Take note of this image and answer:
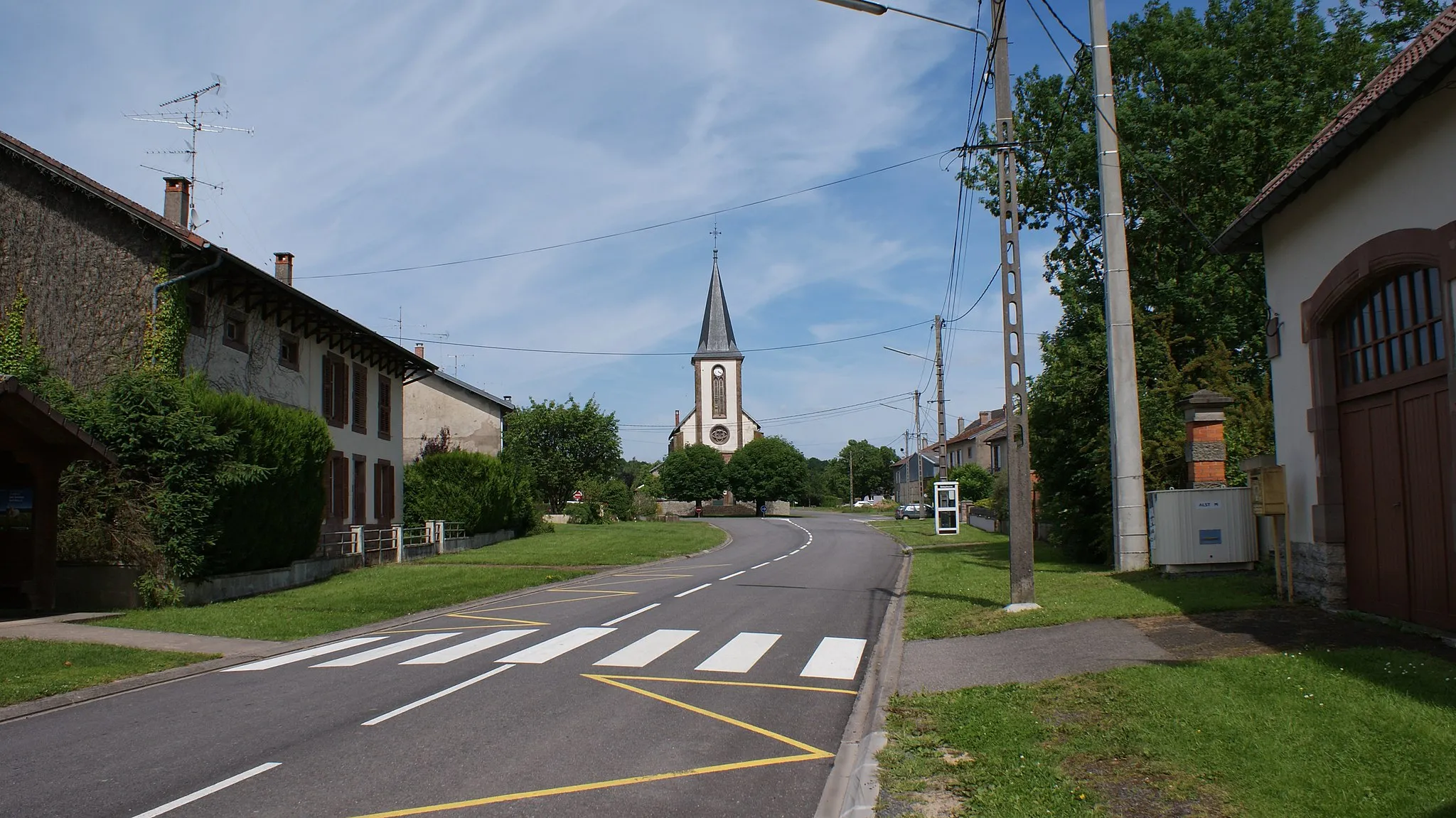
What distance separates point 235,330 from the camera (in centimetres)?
2406

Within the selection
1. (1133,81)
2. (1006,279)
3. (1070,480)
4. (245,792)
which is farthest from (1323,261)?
(1133,81)

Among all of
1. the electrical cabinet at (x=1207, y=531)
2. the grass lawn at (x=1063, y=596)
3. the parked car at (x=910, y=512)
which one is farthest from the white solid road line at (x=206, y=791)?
the parked car at (x=910, y=512)

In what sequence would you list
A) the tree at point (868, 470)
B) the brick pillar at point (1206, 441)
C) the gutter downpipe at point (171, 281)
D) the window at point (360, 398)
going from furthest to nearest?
the tree at point (868, 470), the window at point (360, 398), the gutter downpipe at point (171, 281), the brick pillar at point (1206, 441)

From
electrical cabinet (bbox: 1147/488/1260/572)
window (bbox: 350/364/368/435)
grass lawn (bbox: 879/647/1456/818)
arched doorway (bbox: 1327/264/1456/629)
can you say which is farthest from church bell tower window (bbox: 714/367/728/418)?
grass lawn (bbox: 879/647/1456/818)

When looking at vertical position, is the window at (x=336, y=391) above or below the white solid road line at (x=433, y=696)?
above

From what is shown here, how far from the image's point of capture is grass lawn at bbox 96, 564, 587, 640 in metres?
14.1

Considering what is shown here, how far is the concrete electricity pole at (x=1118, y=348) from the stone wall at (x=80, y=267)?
18.7 meters

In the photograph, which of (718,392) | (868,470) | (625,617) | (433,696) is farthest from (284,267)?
(868,470)

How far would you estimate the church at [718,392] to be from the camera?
10325 centimetres

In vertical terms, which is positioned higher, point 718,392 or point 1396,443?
point 718,392

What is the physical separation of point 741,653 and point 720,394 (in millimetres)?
93380

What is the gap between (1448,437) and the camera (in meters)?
9.06

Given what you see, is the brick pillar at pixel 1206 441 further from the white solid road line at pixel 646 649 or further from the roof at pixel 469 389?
the roof at pixel 469 389

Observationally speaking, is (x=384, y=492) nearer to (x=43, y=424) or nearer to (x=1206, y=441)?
(x=43, y=424)
